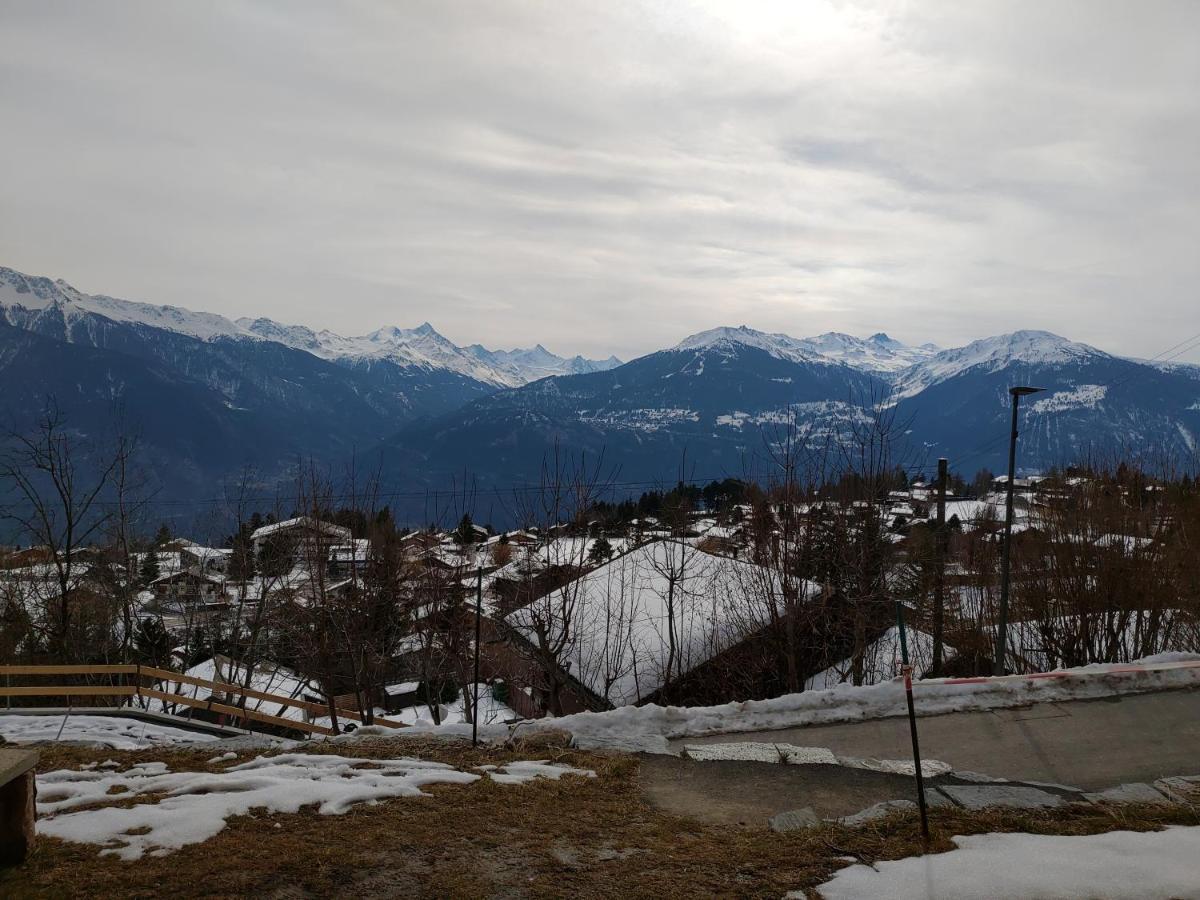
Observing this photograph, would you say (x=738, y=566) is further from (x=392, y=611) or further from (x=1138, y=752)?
(x=1138, y=752)

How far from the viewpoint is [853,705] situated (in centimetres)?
1079

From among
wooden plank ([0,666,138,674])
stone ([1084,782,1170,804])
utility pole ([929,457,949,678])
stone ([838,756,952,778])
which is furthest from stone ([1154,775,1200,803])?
→ wooden plank ([0,666,138,674])

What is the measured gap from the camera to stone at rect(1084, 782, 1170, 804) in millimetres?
7566

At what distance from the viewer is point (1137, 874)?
579 cm

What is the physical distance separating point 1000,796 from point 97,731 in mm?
13746

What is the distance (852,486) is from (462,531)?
16.3 meters

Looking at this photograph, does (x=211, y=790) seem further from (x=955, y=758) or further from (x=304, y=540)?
(x=304, y=540)

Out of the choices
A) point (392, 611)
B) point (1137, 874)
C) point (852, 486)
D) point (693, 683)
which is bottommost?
point (693, 683)

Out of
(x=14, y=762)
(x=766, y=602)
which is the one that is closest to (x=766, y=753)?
(x=14, y=762)

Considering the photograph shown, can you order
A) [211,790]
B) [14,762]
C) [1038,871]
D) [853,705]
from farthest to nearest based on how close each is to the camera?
[853,705] < [211,790] < [1038,871] < [14,762]

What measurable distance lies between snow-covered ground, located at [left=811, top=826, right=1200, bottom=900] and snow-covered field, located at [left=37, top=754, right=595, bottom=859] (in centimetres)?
357

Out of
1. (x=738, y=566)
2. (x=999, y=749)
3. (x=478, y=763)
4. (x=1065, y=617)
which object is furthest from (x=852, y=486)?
(x=478, y=763)

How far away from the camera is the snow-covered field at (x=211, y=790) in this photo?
638 centimetres

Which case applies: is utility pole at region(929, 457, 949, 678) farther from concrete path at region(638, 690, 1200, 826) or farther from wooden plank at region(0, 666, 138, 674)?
wooden plank at region(0, 666, 138, 674)
